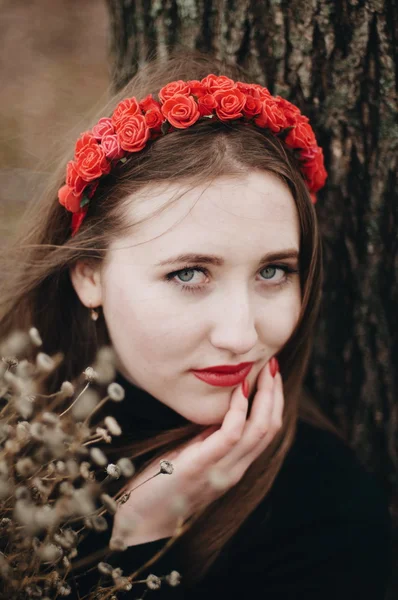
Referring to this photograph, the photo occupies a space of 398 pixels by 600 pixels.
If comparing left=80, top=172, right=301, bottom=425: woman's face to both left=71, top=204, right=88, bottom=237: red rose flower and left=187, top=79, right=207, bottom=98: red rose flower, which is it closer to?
left=71, top=204, right=88, bottom=237: red rose flower

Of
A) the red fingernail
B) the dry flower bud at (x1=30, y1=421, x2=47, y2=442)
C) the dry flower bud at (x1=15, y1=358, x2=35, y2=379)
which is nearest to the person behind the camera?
the dry flower bud at (x1=30, y1=421, x2=47, y2=442)

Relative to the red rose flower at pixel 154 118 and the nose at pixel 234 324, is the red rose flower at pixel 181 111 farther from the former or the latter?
the nose at pixel 234 324

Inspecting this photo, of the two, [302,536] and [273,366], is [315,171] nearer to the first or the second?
[273,366]

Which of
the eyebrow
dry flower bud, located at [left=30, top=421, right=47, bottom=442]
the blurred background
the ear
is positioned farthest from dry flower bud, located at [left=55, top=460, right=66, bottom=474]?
the blurred background


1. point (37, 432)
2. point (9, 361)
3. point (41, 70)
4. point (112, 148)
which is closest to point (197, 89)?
point (112, 148)

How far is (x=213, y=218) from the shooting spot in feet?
5.32

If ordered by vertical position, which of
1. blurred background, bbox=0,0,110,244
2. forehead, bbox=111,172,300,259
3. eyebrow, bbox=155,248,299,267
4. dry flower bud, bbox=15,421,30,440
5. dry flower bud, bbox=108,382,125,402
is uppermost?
blurred background, bbox=0,0,110,244

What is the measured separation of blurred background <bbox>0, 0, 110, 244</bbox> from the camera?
4.20 metres

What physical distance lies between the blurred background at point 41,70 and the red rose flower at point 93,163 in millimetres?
1934

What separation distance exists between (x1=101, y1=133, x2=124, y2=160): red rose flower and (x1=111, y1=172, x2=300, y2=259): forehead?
0.49 ft

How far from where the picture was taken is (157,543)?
176 cm

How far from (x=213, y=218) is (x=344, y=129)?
2.65 feet

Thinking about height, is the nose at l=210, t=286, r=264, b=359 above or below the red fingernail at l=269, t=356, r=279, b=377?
above

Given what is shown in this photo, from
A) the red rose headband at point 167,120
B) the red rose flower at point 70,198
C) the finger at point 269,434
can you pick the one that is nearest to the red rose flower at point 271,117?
the red rose headband at point 167,120
